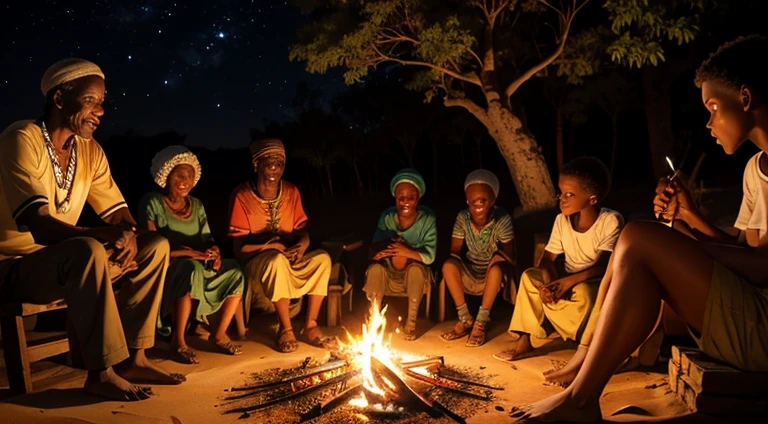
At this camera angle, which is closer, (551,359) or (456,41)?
(551,359)

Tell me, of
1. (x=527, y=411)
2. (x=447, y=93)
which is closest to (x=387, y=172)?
(x=447, y=93)

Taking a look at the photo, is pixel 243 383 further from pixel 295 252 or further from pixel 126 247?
pixel 295 252

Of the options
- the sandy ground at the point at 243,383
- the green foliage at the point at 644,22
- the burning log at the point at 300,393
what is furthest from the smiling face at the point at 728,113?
the green foliage at the point at 644,22

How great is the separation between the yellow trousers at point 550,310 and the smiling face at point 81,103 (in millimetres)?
3447

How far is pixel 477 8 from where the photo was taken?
9.39 m

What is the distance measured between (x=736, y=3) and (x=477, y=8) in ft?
14.3

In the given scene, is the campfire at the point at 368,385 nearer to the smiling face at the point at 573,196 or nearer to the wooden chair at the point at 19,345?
the wooden chair at the point at 19,345

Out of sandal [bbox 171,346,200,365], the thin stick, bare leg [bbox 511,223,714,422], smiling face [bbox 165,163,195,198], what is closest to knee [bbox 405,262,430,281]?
the thin stick

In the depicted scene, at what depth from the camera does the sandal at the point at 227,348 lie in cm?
514

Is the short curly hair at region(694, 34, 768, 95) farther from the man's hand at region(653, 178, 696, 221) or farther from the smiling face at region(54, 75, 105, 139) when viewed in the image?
the smiling face at region(54, 75, 105, 139)

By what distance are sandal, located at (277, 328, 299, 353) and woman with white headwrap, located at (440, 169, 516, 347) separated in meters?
1.37

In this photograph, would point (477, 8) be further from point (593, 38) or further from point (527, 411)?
point (527, 411)

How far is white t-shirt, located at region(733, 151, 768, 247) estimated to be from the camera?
297cm

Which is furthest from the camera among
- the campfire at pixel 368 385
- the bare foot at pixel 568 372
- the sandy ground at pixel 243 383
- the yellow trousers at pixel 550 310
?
the yellow trousers at pixel 550 310
